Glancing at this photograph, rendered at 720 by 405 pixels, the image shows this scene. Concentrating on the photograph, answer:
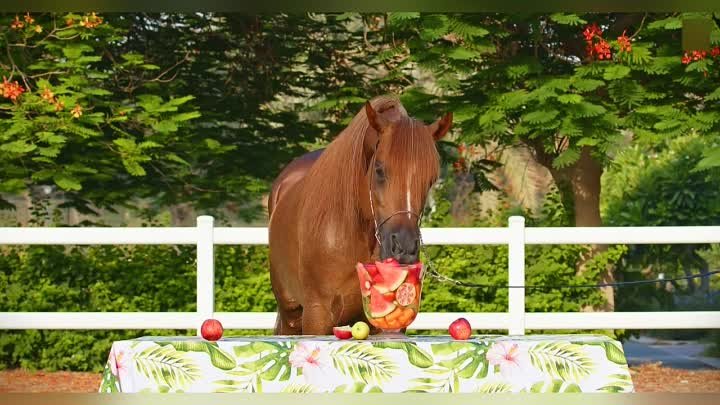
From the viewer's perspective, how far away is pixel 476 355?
3004 millimetres

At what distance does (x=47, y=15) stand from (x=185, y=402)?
8.86m

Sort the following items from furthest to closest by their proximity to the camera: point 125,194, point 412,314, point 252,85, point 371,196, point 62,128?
point 252,85 → point 125,194 → point 62,128 → point 371,196 → point 412,314

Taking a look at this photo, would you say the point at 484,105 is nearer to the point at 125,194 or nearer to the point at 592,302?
the point at 592,302

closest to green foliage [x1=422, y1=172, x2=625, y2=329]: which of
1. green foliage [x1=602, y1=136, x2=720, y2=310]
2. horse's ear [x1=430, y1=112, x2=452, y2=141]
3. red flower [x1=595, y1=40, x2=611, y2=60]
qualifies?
red flower [x1=595, y1=40, x2=611, y2=60]

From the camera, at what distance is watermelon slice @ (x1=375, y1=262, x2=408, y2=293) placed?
3418 mm

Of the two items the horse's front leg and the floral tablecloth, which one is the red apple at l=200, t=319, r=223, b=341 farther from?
the horse's front leg

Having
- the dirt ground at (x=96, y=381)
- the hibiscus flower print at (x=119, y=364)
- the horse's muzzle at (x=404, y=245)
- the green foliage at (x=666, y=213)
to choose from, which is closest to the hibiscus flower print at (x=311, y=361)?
the hibiscus flower print at (x=119, y=364)

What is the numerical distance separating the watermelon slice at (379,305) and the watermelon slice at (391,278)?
20 mm

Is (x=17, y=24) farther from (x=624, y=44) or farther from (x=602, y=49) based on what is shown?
(x=624, y=44)

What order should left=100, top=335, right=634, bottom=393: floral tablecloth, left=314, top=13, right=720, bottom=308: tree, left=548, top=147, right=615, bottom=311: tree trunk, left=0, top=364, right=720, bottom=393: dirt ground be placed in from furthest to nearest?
left=548, top=147, right=615, bottom=311: tree trunk, left=314, top=13, right=720, bottom=308: tree, left=0, top=364, right=720, bottom=393: dirt ground, left=100, top=335, right=634, bottom=393: floral tablecloth

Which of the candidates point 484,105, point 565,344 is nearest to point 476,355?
point 565,344

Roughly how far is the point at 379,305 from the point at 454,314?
16.0 ft

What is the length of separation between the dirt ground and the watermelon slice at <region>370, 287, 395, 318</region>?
587cm

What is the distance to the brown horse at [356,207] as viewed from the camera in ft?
14.1
